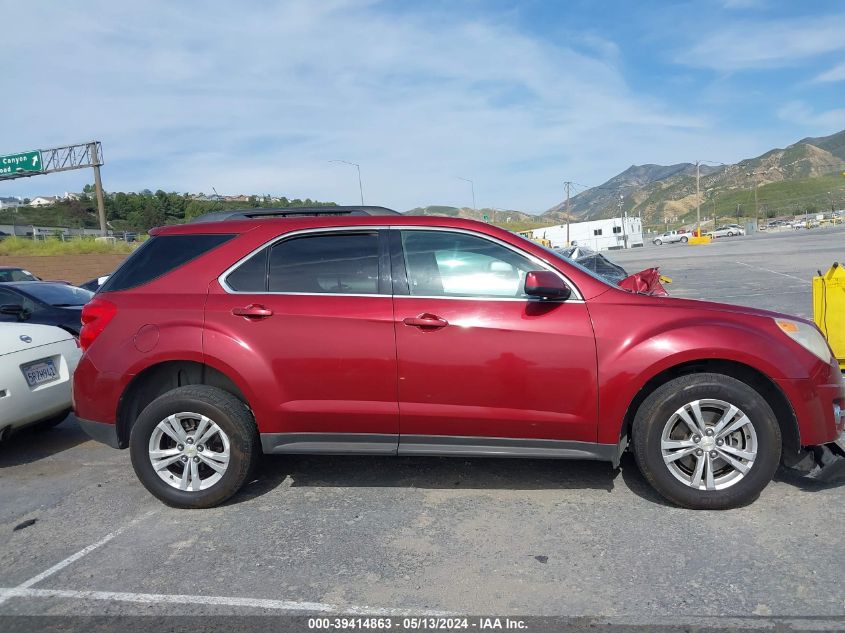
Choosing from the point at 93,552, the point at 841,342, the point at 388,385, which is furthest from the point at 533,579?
the point at 841,342

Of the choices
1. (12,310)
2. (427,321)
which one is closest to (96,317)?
(427,321)

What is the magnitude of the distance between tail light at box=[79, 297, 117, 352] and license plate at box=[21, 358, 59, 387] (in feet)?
4.93

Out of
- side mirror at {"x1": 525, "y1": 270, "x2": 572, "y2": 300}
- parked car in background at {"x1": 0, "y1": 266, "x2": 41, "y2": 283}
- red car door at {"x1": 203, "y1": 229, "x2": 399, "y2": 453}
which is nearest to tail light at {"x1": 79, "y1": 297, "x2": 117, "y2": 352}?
red car door at {"x1": 203, "y1": 229, "x2": 399, "y2": 453}

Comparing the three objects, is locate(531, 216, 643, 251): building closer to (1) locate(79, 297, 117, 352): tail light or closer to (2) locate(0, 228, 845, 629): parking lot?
(2) locate(0, 228, 845, 629): parking lot

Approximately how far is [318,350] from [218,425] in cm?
80

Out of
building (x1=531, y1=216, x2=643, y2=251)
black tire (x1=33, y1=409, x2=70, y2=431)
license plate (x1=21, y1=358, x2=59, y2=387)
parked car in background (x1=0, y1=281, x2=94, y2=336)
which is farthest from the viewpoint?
building (x1=531, y1=216, x2=643, y2=251)

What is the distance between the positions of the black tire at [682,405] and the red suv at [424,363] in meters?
0.01

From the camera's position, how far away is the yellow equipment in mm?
6672

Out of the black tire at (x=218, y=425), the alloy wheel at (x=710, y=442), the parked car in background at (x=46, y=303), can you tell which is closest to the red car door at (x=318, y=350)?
the black tire at (x=218, y=425)

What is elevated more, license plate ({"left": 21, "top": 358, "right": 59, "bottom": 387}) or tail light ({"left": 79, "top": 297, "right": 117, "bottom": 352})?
tail light ({"left": 79, "top": 297, "right": 117, "bottom": 352})

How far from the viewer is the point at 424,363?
12.4ft

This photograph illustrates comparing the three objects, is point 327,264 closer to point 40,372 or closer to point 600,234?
point 40,372

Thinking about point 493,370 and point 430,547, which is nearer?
point 430,547

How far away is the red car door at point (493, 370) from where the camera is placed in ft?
12.2
